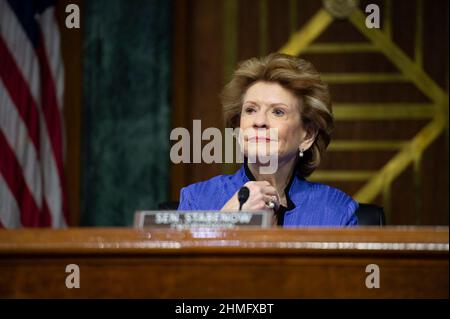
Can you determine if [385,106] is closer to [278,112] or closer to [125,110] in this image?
[125,110]

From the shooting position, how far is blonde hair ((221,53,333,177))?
2730 millimetres

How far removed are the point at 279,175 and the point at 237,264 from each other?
1.14 m

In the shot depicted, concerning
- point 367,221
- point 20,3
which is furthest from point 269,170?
point 20,3

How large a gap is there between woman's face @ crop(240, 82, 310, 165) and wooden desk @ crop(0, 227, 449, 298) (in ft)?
3.18

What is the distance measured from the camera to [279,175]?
9.05 feet

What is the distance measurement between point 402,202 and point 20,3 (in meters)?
2.28

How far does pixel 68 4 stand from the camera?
443cm

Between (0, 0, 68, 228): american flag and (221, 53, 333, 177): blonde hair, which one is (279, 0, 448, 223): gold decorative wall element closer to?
(0, 0, 68, 228): american flag

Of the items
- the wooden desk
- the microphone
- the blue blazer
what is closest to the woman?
the blue blazer

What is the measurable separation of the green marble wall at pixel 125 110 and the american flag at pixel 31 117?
232 mm

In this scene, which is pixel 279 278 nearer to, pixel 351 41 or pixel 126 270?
pixel 126 270

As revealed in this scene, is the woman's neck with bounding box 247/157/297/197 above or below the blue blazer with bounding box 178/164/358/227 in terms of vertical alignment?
above

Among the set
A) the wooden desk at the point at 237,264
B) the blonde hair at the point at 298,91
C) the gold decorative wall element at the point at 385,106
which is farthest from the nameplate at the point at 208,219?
the gold decorative wall element at the point at 385,106

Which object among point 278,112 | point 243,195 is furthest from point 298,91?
point 243,195
